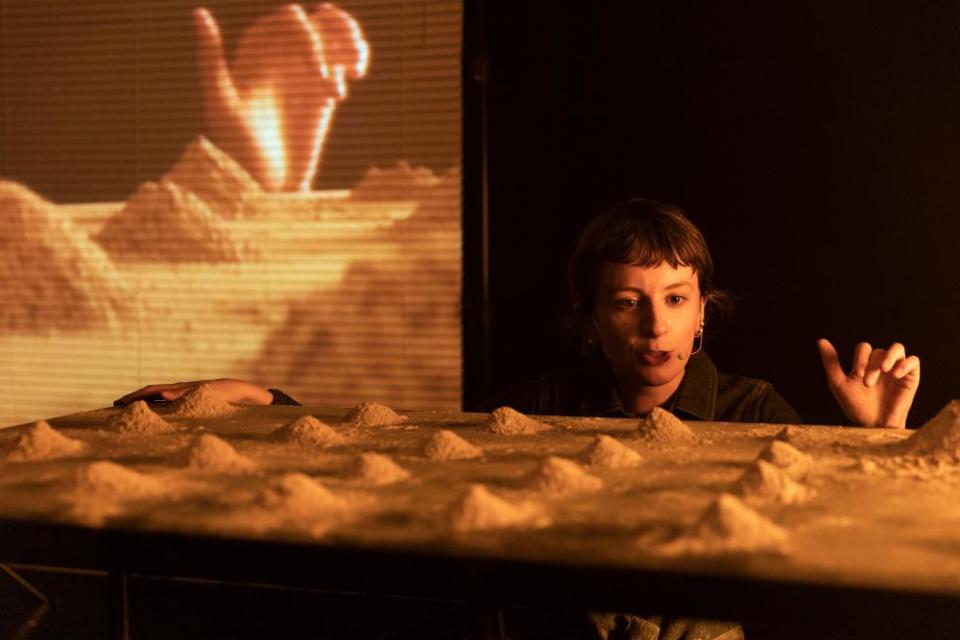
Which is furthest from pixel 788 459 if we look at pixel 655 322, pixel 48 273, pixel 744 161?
pixel 48 273

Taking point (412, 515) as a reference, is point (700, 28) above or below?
above

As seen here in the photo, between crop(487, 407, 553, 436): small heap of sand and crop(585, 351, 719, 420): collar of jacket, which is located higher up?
crop(487, 407, 553, 436): small heap of sand

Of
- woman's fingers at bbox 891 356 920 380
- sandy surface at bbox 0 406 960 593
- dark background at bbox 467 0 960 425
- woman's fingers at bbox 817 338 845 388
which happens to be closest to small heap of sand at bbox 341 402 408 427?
sandy surface at bbox 0 406 960 593

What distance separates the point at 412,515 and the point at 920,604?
443mm

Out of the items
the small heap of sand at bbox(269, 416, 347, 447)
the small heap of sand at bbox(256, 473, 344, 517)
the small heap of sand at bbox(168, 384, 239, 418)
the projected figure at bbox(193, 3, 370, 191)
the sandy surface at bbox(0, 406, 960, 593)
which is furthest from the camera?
the projected figure at bbox(193, 3, 370, 191)

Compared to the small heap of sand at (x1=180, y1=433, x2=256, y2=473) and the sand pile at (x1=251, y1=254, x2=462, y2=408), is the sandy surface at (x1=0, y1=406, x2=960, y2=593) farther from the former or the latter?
the sand pile at (x1=251, y1=254, x2=462, y2=408)

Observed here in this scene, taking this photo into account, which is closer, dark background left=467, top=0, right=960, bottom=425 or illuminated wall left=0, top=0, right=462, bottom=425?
dark background left=467, top=0, right=960, bottom=425

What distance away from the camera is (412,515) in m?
0.99

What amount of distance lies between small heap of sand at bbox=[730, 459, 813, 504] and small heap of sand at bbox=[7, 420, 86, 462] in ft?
2.67

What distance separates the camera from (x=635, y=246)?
193 centimetres

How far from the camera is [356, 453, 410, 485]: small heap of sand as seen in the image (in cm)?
113

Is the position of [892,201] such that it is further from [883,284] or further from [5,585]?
[5,585]

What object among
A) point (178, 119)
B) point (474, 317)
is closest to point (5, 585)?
point (474, 317)

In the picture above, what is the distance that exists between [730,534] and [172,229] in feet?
9.69
